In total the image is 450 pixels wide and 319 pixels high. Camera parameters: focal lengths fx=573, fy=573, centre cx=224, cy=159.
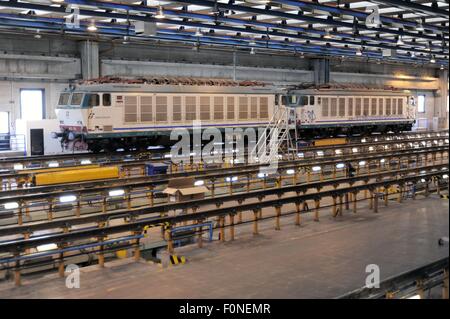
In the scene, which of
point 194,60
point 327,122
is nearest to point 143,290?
point 327,122

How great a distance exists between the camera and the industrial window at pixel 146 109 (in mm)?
25812

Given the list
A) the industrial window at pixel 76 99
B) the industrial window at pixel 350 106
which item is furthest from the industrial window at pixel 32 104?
the industrial window at pixel 350 106

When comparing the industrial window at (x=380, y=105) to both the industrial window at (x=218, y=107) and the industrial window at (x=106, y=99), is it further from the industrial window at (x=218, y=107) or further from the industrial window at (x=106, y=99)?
the industrial window at (x=106, y=99)

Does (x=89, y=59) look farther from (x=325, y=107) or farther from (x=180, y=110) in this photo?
(x=325, y=107)

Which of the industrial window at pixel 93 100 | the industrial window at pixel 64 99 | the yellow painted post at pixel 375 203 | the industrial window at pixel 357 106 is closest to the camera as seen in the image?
the yellow painted post at pixel 375 203

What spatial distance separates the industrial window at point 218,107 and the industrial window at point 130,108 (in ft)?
15.3

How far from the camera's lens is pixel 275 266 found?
34.2 feet

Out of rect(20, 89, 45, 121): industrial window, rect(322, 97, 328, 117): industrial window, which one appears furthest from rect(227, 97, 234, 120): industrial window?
rect(20, 89, 45, 121): industrial window

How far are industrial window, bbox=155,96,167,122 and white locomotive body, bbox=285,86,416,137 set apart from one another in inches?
330

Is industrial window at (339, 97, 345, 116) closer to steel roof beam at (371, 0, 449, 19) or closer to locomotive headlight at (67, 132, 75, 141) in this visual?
steel roof beam at (371, 0, 449, 19)

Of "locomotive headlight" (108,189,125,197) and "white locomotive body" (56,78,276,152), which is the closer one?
"locomotive headlight" (108,189,125,197)

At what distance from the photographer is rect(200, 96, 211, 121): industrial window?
28016 mm

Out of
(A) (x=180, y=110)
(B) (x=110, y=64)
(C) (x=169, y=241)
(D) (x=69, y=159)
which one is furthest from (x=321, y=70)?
(C) (x=169, y=241)

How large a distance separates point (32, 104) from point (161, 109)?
347 inches
